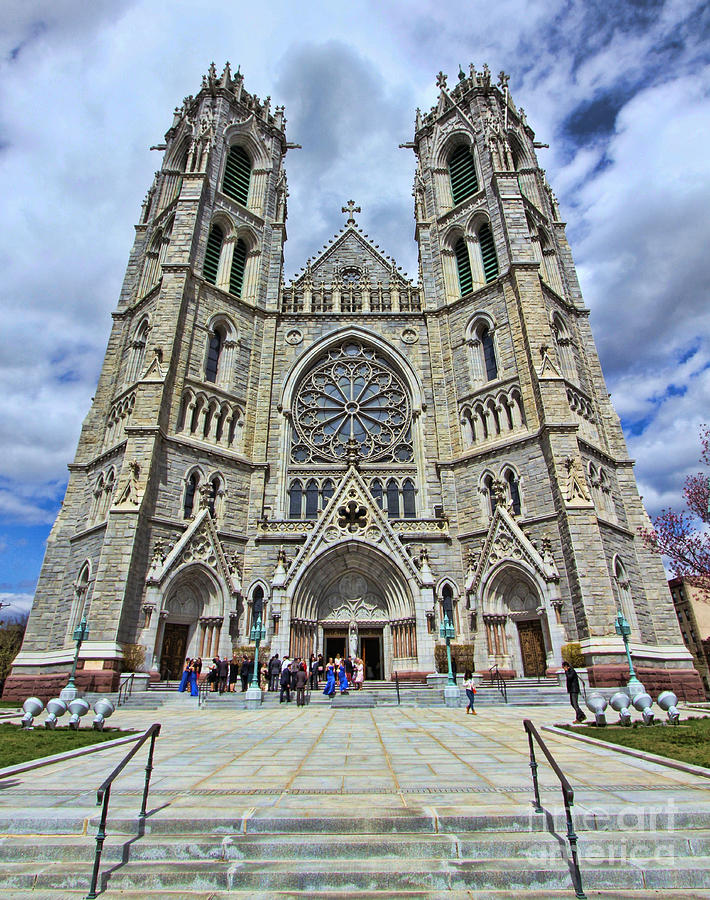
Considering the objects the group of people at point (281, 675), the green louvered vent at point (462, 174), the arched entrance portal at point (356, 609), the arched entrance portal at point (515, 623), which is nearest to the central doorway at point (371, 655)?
the arched entrance portal at point (356, 609)

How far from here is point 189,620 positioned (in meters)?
20.4

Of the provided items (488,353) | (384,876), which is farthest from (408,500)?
(384,876)

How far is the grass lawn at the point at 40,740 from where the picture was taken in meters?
7.50

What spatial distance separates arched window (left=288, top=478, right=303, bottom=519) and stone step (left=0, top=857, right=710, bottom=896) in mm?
20189

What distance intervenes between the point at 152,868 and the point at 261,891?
94cm

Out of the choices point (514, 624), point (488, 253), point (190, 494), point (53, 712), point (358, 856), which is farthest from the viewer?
point (488, 253)

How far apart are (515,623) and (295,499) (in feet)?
35.7

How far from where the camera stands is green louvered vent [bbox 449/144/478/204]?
30895 millimetres

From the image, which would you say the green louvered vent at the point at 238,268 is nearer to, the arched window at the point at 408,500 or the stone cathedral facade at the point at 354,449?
the stone cathedral facade at the point at 354,449

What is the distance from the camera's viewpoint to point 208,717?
43.0 ft

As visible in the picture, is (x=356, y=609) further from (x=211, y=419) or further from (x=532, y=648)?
(x=211, y=419)

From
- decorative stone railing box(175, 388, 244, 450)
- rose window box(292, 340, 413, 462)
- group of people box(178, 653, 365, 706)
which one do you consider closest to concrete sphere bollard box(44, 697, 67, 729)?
group of people box(178, 653, 365, 706)

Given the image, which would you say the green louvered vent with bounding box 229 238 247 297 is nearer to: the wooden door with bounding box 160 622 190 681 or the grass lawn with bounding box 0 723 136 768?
the wooden door with bounding box 160 622 190 681

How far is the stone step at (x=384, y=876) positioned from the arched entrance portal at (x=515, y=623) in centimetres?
1580
